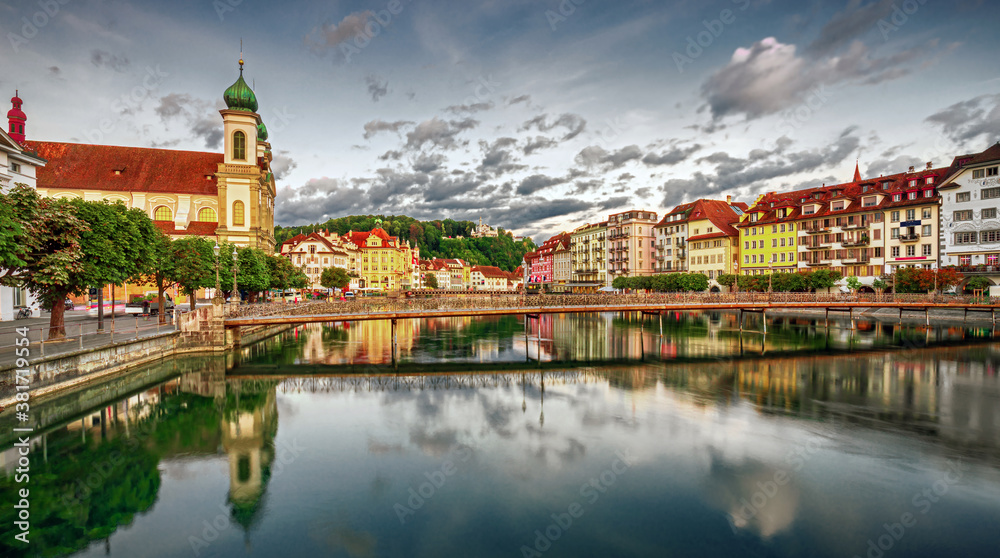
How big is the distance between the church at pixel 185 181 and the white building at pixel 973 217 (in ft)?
248

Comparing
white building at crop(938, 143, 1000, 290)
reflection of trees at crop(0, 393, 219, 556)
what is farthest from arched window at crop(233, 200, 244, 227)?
white building at crop(938, 143, 1000, 290)

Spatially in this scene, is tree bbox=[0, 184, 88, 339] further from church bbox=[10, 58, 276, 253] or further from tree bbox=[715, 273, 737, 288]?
tree bbox=[715, 273, 737, 288]

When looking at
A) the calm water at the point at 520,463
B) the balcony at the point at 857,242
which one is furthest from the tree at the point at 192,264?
the balcony at the point at 857,242

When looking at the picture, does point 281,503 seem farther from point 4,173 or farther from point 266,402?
point 4,173

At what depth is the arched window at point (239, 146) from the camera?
5862 cm

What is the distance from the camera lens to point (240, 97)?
59.0 meters

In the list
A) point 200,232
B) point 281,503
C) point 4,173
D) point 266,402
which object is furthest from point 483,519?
point 200,232

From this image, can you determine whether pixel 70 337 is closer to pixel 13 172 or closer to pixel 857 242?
pixel 13 172

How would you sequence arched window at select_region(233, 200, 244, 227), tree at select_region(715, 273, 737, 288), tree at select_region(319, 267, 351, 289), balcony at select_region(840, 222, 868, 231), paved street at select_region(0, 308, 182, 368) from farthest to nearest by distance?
tree at select_region(319, 267, 351, 289)
tree at select_region(715, 273, 737, 288)
balcony at select_region(840, 222, 868, 231)
arched window at select_region(233, 200, 244, 227)
paved street at select_region(0, 308, 182, 368)

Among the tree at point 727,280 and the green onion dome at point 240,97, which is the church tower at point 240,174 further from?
the tree at point 727,280

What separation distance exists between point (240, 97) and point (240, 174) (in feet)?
30.8

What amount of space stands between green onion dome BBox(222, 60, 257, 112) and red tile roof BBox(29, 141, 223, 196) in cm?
910

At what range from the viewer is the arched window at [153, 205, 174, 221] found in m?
58.6

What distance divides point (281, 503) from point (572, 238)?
108794 mm
